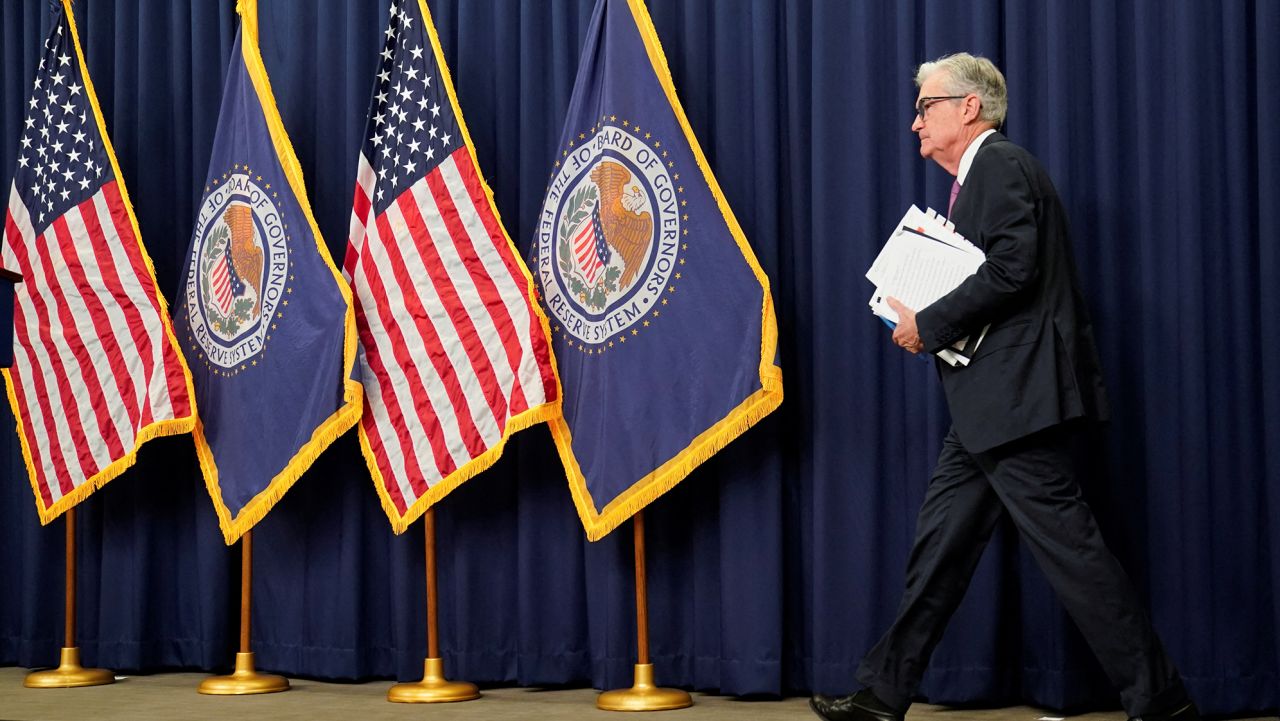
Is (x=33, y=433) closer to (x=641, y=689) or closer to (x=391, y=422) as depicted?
(x=391, y=422)

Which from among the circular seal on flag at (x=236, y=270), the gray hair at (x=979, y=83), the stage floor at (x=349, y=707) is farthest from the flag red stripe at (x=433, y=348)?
the gray hair at (x=979, y=83)

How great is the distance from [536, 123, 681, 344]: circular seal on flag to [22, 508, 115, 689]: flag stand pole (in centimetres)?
168

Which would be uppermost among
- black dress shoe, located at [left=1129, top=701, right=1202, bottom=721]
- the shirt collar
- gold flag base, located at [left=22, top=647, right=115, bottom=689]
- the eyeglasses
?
the eyeglasses

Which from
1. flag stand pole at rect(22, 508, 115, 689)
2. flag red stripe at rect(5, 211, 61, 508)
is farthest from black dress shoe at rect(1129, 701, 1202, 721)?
flag red stripe at rect(5, 211, 61, 508)

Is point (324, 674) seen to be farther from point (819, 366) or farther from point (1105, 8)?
point (1105, 8)

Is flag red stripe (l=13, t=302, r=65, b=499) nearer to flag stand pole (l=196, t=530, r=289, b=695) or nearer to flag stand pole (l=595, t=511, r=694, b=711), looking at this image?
flag stand pole (l=196, t=530, r=289, b=695)

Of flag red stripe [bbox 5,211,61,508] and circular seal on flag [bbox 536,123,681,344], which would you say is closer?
circular seal on flag [bbox 536,123,681,344]

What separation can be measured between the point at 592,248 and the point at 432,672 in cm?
121

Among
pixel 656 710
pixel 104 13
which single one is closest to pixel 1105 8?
pixel 656 710

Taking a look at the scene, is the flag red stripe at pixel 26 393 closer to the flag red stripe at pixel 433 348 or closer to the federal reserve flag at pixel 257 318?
the federal reserve flag at pixel 257 318

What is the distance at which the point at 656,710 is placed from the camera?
3.39 metres

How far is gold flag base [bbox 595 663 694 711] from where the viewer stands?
3.39m

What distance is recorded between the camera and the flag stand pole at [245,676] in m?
3.80

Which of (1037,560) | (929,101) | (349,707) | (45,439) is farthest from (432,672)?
(929,101)
